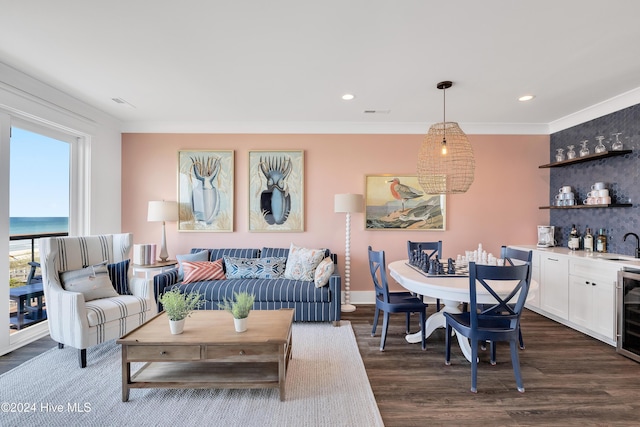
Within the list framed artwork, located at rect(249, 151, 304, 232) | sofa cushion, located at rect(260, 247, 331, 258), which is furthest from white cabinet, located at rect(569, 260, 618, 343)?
framed artwork, located at rect(249, 151, 304, 232)

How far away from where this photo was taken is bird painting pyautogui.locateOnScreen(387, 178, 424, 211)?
4.61 metres

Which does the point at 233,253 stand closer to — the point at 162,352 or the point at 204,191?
the point at 204,191

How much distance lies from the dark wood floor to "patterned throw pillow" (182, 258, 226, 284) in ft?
4.77

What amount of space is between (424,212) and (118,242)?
13.5ft

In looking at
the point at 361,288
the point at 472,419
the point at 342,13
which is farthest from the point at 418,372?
the point at 342,13

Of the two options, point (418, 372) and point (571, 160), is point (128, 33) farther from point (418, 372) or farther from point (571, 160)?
point (571, 160)

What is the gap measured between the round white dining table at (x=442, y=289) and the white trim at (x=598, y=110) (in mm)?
2654

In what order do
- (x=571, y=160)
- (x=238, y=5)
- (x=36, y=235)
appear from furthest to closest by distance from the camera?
(x=571, y=160) < (x=36, y=235) < (x=238, y=5)

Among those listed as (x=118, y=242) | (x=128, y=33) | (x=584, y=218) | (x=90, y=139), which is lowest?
(x=118, y=242)

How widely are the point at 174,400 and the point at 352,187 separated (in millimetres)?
3395

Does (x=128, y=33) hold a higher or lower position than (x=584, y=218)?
higher

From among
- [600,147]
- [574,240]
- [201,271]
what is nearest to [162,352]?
[201,271]

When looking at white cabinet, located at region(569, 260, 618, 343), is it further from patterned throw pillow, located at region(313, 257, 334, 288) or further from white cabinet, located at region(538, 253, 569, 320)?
patterned throw pillow, located at region(313, 257, 334, 288)

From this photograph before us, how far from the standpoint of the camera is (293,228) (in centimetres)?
459
